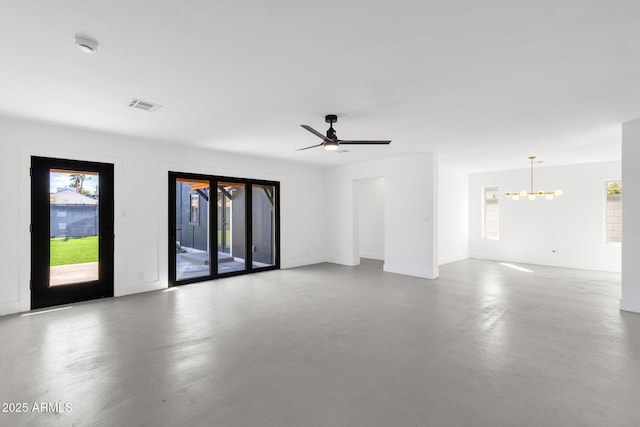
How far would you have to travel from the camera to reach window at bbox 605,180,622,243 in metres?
7.14

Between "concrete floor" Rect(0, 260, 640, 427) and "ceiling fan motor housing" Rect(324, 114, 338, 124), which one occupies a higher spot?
"ceiling fan motor housing" Rect(324, 114, 338, 124)

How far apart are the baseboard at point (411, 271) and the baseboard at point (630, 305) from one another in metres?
2.80

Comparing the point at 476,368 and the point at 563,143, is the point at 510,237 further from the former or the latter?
the point at 476,368

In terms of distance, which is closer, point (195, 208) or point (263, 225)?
point (195, 208)

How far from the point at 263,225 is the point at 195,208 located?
1.68 m

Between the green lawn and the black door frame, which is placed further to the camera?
the black door frame

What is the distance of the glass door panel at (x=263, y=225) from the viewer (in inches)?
281

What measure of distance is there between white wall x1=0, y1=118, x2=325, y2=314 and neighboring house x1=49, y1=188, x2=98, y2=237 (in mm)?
294

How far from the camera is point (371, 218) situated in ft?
31.0

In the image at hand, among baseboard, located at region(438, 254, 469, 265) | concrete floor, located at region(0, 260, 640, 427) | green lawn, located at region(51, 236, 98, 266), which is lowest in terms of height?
concrete floor, located at region(0, 260, 640, 427)

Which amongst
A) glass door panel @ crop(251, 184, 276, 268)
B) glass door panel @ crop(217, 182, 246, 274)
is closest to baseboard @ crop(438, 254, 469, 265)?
glass door panel @ crop(251, 184, 276, 268)

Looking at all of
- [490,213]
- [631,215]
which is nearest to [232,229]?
[631,215]

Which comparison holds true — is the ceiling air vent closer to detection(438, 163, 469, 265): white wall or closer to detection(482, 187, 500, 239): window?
detection(438, 163, 469, 265): white wall

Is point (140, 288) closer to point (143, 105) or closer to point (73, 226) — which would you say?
point (73, 226)
